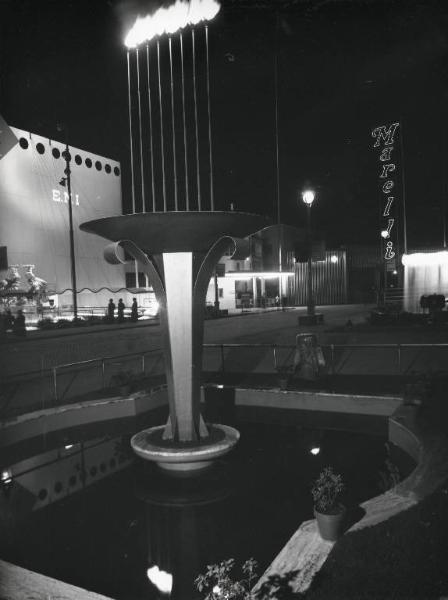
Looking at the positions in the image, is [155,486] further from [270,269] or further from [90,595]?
[270,269]

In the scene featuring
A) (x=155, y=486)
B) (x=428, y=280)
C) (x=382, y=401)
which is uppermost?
(x=428, y=280)

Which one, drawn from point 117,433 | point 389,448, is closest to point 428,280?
point 389,448

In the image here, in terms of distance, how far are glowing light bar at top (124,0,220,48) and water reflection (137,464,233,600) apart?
680 centimetres

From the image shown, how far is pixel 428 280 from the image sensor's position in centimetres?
2505

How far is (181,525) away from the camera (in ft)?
21.7

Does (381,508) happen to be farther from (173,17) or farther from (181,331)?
(173,17)

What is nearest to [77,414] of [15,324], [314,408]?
[314,408]

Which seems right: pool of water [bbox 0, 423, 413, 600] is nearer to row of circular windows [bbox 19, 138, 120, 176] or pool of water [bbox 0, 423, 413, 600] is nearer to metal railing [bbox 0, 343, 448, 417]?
metal railing [bbox 0, 343, 448, 417]

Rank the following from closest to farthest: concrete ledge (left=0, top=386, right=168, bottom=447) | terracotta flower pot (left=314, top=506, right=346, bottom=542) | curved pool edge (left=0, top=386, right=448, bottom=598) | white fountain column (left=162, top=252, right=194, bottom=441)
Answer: curved pool edge (left=0, top=386, right=448, bottom=598) → terracotta flower pot (left=314, top=506, right=346, bottom=542) → white fountain column (left=162, top=252, right=194, bottom=441) → concrete ledge (left=0, top=386, right=168, bottom=447)

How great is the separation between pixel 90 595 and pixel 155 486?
11.8ft

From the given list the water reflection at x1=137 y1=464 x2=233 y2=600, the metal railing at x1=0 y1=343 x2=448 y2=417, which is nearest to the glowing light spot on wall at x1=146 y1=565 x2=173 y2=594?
the water reflection at x1=137 y1=464 x2=233 y2=600

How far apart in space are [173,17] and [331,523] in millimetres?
6833

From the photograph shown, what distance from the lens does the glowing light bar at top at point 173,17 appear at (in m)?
6.71

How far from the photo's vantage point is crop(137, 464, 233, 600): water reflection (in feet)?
17.8
